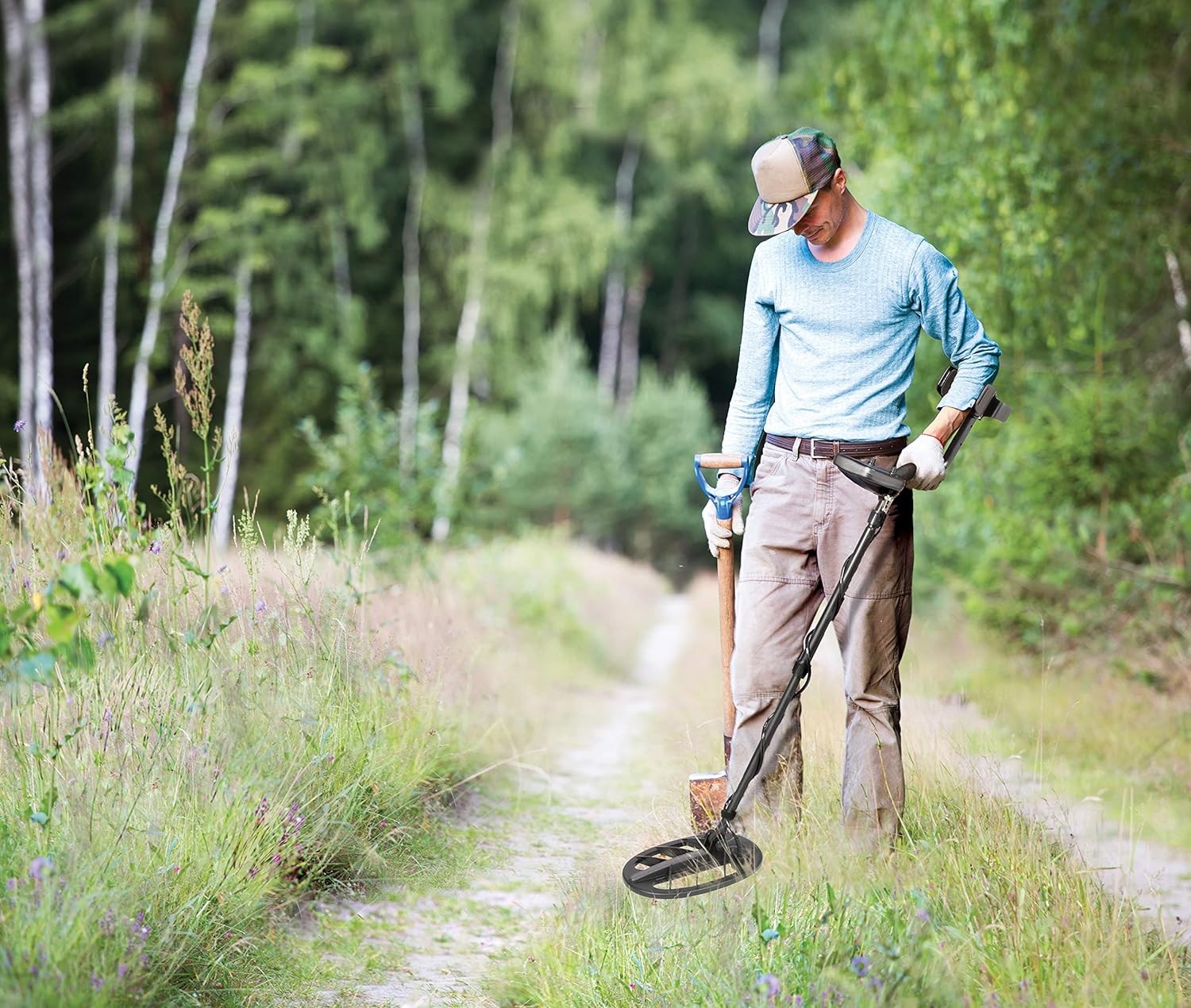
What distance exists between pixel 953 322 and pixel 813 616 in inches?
36.5

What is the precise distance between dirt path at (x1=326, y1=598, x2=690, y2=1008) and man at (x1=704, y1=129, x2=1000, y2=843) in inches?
34.1

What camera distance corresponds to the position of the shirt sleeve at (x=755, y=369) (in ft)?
12.1

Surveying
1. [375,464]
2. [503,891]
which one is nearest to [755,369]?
[503,891]

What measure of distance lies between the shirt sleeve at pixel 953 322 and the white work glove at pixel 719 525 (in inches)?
26.7

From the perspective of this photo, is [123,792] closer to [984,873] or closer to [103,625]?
[103,625]

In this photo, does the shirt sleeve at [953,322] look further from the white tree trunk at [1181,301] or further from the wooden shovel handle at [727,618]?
the white tree trunk at [1181,301]

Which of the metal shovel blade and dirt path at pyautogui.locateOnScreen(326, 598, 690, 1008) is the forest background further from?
the metal shovel blade

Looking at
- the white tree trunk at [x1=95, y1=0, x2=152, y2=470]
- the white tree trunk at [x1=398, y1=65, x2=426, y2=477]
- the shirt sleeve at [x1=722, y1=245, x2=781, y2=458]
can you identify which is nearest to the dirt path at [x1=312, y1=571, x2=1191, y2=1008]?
the shirt sleeve at [x1=722, y1=245, x2=781, y2=458]

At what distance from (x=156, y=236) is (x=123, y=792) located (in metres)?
14.7

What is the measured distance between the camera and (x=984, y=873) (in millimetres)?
3162

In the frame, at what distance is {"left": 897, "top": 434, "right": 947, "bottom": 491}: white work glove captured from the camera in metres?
3.23

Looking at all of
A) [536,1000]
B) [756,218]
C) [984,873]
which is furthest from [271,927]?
[756,218]

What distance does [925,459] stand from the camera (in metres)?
3.23

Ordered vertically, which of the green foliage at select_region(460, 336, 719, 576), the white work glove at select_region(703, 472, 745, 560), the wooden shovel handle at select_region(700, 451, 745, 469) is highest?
the wooden shovel handle at select_region(700, 451, 745, 469)
